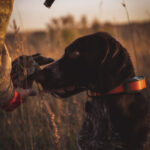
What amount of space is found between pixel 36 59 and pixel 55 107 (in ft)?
5.96

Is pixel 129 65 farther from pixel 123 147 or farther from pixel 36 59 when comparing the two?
pixel 36 59

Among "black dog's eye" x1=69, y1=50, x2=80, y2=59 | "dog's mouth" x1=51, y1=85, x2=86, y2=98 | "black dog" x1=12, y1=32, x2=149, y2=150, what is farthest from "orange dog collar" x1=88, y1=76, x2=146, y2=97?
"black dog's eye" x1=69, y1=50, x2=80, y2=59

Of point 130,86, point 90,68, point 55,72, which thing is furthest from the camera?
point 55,72

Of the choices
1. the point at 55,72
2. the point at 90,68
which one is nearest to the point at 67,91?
the point at 55,72

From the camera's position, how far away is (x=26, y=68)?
1.80m

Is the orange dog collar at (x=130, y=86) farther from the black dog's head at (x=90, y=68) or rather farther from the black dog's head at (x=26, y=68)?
the black dog's head at (x=26, y=68)

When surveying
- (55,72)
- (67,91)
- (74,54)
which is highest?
(74,54)

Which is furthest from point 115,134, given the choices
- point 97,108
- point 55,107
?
point 55,107

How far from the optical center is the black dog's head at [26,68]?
1.78m

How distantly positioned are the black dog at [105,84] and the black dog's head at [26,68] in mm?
67

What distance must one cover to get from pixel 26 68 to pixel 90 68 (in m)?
0.59

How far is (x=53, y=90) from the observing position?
191 centimetres

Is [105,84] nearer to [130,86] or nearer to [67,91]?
[130,86]

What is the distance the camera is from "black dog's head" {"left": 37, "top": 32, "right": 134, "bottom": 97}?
165 centimetres
